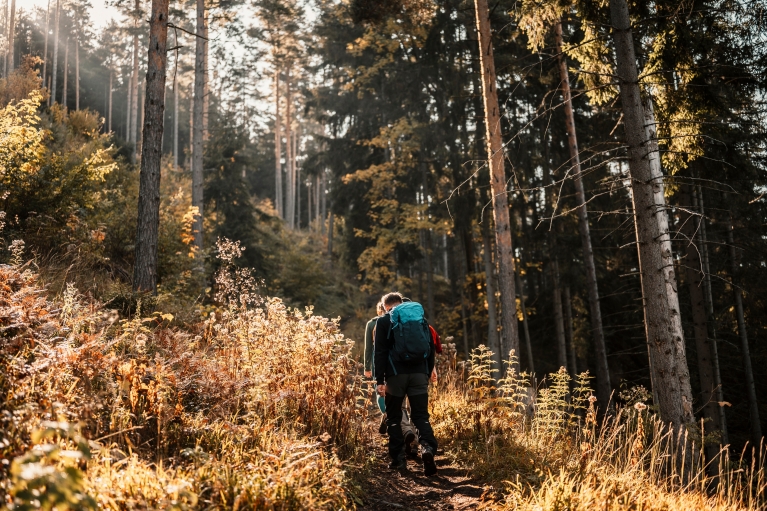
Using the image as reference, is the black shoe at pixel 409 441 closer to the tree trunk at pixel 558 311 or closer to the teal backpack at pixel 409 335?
the teal backpack at pixel 409 335

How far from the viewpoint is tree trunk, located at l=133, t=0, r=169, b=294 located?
9477 millimetres

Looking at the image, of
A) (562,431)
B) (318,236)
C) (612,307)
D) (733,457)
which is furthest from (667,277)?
(318,236)

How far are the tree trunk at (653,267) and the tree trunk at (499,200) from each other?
3.28 metres

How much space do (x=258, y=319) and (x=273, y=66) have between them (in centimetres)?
A: 3014

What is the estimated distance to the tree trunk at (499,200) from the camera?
1028cm

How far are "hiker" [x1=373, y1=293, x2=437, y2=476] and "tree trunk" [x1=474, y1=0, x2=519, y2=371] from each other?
430 centimetres

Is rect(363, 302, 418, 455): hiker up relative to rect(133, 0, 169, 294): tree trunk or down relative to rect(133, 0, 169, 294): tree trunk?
down

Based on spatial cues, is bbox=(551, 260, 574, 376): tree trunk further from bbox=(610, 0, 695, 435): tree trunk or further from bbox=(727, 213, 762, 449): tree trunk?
bbox=(610, 0, 695, 435): tree trunk

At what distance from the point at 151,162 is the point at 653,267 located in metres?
8.18

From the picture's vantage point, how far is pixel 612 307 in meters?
18.0

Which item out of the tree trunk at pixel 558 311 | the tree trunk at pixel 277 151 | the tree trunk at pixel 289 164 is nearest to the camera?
the tree trunk at pixel 558 311

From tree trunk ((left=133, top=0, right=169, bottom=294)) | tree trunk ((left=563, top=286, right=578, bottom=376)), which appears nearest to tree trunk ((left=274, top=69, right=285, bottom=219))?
tree trunk ((left=563, top=286, right=578, bottom=376))

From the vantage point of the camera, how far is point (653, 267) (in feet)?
22.2

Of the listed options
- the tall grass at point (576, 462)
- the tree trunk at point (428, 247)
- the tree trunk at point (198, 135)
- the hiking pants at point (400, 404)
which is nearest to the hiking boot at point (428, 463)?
the hiking pants at point (400, 404)
